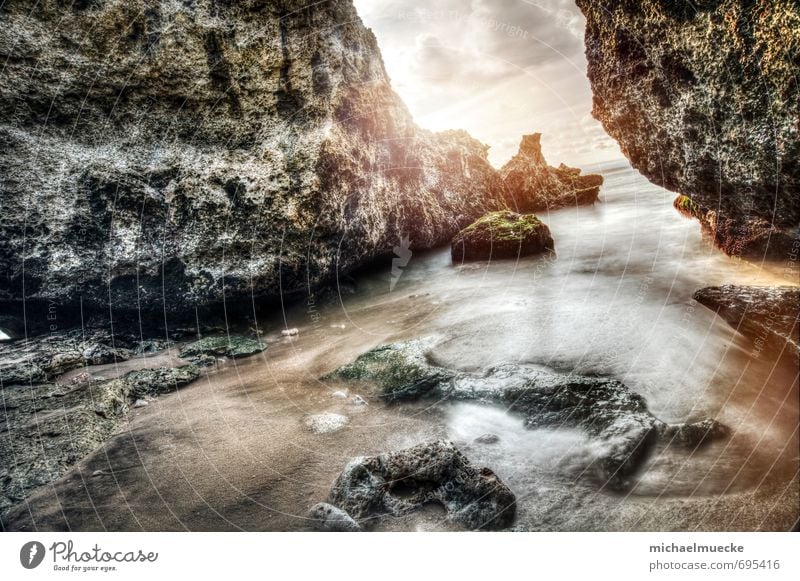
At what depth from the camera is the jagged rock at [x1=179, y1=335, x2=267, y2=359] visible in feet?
10.3

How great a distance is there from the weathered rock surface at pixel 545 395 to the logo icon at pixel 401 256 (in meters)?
1.81

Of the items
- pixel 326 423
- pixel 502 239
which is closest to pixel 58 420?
pixel 326 423

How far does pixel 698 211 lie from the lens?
3729mm

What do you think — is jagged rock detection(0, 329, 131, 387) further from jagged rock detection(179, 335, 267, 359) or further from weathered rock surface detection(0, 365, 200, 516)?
jagged rock detection(179, 335, 267, 359)

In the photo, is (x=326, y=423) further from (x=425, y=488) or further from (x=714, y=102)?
(x=714, y=102)

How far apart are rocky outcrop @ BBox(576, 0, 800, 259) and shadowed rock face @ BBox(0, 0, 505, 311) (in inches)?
98.2

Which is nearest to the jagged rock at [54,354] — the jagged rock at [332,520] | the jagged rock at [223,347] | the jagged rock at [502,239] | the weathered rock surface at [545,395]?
the jagged rock at [223,347]

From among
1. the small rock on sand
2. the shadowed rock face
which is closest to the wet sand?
the small rock on sand

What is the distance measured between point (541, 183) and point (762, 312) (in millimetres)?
3842

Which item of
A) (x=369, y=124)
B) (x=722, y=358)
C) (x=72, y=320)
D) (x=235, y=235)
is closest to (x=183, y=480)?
(x=235, y=235)

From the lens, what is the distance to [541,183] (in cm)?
580

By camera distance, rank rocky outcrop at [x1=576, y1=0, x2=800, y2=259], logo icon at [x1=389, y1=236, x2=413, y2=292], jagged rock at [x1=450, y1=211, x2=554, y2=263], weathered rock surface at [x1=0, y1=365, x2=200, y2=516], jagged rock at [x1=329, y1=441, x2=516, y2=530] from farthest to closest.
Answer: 1. logo icon at [x1=389, y1=236, x2=413, y2=292]
2. jagged rock at [x1=450, y1=211, x2=554, y2=263]
3. rocky outcrop at [x1=576, y1=0, x2=800, y2=259]
4. weathered rock surface at [x1=0, y1=365, x2=200, y2=516]
5. jagged rock at [x1=329, y1=441, x2=516, y2=530]
